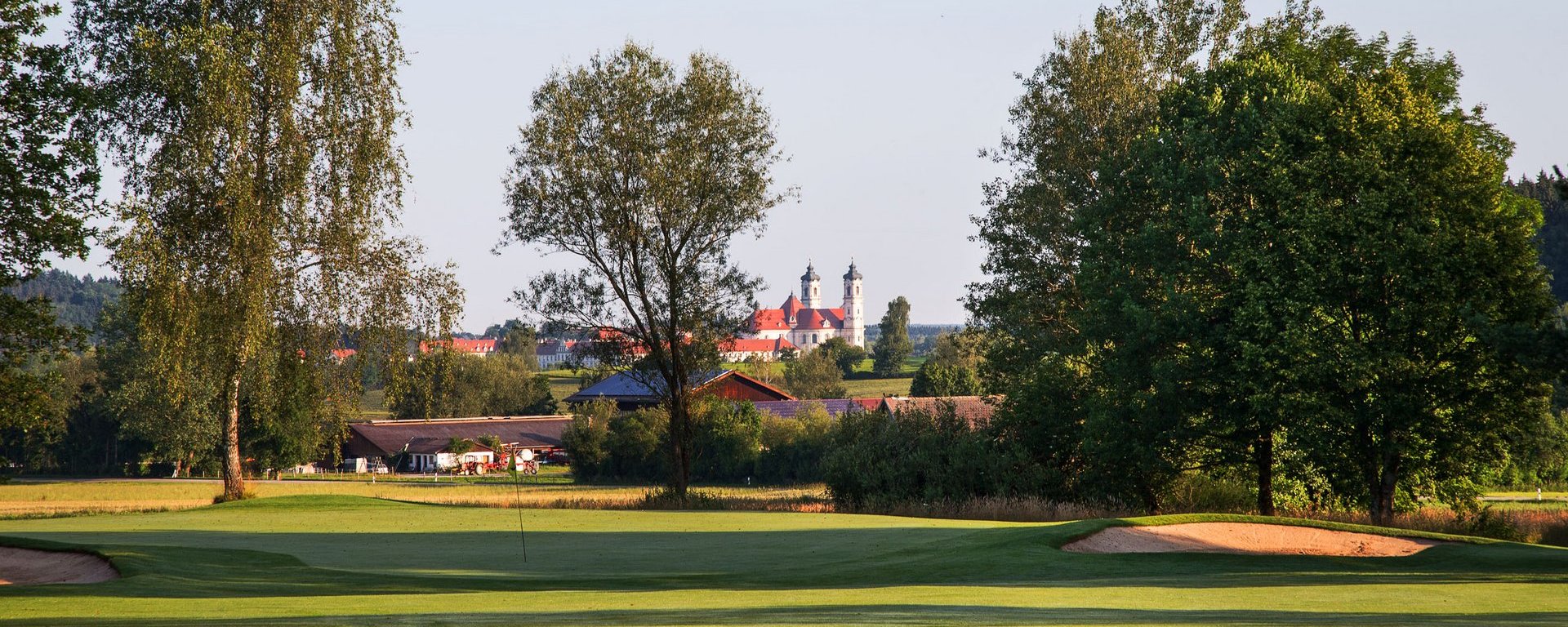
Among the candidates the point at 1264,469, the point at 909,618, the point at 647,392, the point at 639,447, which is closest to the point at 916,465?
the point at 1264,469

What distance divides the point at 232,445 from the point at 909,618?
28.4m

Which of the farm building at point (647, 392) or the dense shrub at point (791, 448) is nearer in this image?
the dense shrub at point (791, 448)

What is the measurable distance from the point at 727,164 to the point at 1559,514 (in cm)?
2402

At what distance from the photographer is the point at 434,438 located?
304ft

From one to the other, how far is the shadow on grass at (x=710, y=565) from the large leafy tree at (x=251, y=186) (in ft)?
30.7

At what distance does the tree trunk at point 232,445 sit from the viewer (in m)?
34.8

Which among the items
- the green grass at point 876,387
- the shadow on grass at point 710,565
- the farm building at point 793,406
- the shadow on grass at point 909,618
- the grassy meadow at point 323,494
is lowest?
the grassy meadow at point 323,494

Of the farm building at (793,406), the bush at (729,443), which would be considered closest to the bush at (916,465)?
the bush at (729,443)

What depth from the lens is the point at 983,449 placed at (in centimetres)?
3716

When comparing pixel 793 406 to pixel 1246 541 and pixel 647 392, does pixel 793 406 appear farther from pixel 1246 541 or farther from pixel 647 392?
pixel 1246 541

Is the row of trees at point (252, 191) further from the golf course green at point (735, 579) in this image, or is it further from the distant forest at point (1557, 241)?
the distant forest at point (1557, 241)

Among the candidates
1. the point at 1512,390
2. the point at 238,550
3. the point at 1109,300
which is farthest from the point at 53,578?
the point at 1512,390

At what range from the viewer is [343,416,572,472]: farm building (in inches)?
3595

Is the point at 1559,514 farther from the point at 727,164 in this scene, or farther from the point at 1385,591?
the point at 727,164
